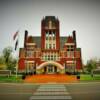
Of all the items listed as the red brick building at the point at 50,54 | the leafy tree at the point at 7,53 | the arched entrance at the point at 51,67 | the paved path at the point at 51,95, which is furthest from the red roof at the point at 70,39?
the paved path at the point at 51,95

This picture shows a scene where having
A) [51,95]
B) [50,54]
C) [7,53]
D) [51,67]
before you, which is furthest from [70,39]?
[51,95]

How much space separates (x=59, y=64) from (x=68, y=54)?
2020 millimetres

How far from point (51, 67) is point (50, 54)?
1721 mm

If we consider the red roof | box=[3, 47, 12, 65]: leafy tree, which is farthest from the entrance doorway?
box=[3, 47, 12, 65]: leafy tree

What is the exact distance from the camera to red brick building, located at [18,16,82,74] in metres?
27.1

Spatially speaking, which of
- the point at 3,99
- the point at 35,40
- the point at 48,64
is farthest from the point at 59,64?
the point at 3,99

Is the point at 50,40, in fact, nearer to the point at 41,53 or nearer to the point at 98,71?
the point at 41,53

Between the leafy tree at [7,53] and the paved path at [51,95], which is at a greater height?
the leafy tree at [7,53]

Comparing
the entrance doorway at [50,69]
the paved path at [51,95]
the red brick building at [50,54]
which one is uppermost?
the red brick building at [50,54]

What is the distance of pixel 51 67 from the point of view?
27359 mm

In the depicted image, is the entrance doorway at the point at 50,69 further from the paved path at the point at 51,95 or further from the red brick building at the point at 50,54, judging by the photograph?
the paved path at the point at 51,95

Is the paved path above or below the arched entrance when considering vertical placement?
below

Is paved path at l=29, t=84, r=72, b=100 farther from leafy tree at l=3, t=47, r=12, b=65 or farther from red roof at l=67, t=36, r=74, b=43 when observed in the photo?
leafy tree at l=3, t=47, r=12, b=65

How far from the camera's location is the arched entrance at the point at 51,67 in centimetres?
2660
